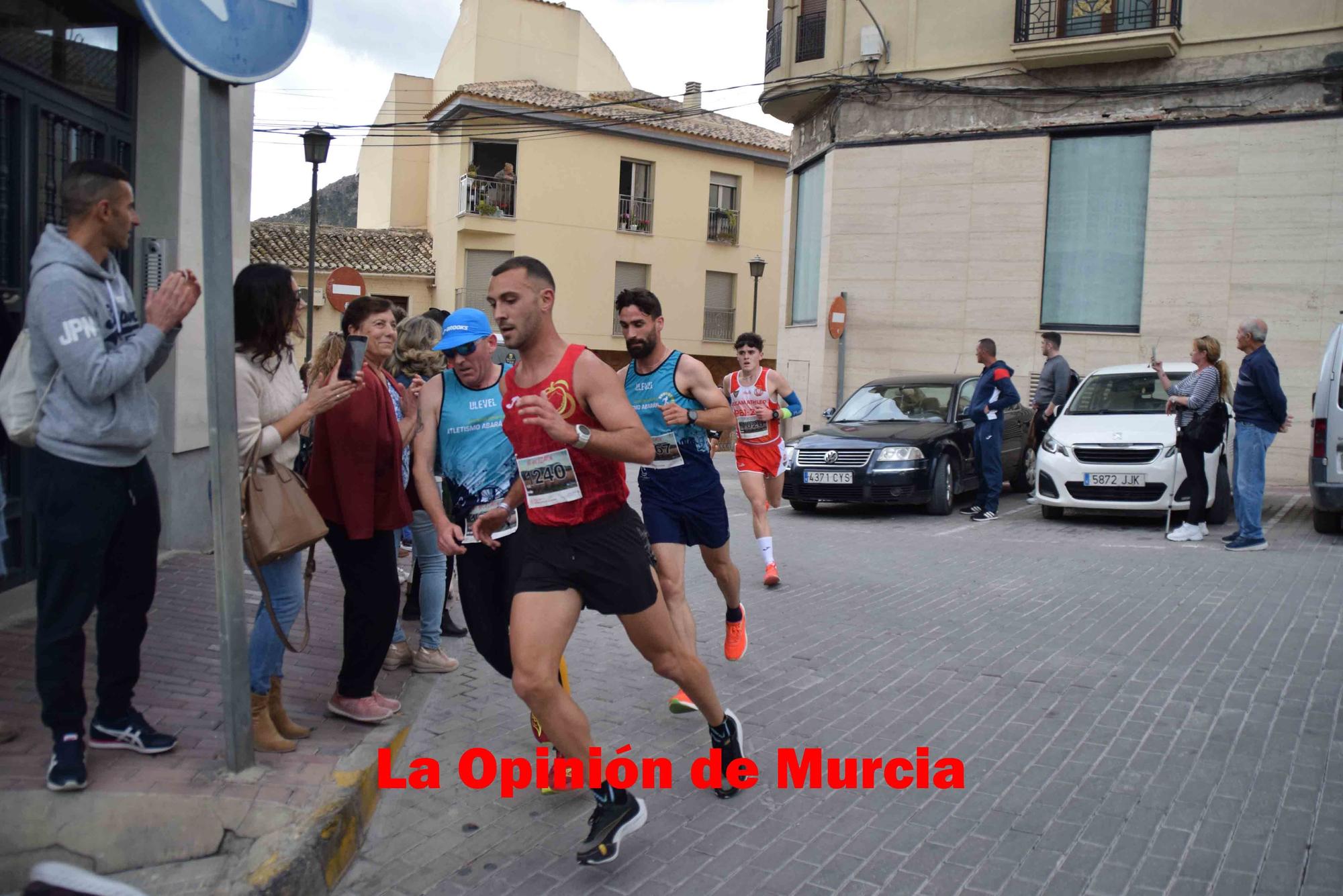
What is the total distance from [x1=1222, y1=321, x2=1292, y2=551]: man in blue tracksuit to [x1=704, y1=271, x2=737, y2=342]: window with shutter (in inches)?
1156

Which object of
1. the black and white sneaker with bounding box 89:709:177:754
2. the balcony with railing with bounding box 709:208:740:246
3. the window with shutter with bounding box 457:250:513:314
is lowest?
the black and white sneaker with bounding box 89:709:177:754

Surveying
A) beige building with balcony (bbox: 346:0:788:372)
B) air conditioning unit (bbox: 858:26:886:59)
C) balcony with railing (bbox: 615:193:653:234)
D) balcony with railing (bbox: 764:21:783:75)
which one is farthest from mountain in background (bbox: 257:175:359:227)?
air conditioning unit (bbox: 858:26:886:59)

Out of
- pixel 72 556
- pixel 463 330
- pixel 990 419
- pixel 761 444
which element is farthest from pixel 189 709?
pixel 990 419

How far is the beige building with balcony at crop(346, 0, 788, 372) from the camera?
35.5 meters

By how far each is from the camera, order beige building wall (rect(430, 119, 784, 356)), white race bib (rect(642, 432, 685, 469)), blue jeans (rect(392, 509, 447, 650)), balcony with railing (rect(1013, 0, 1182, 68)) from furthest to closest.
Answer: beige building wall (rect(430, 119, 784, 356)) → balcony with railing (rect(1013, 0, 1182, 68)) → blue jeans (rect(392, 509, 447, 650)) → white race bib (rect(642, 432, 685, 469))

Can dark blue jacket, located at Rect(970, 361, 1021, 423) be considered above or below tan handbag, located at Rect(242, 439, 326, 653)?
above

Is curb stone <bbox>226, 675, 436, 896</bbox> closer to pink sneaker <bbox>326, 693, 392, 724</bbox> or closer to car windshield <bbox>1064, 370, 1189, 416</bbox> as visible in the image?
pink sneaker <bbox>326, 693, 392, 724</bbox>

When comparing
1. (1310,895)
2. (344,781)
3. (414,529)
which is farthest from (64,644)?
(1310,895)

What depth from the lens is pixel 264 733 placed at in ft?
14.3

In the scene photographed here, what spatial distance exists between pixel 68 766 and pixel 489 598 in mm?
1574

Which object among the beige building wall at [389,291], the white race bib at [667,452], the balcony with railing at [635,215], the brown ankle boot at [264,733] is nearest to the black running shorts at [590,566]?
the brown ankle boot at [264,733]

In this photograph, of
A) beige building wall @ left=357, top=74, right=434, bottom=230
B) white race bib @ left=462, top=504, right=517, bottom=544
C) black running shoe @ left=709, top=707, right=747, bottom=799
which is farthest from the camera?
beige building wall @ left=357, top=74, right=434, bottom=230

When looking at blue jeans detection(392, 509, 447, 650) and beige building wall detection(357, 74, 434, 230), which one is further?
beige building wall detection(357, 74, 434, 230)

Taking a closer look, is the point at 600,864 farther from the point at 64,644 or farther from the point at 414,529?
the point at 414,529
